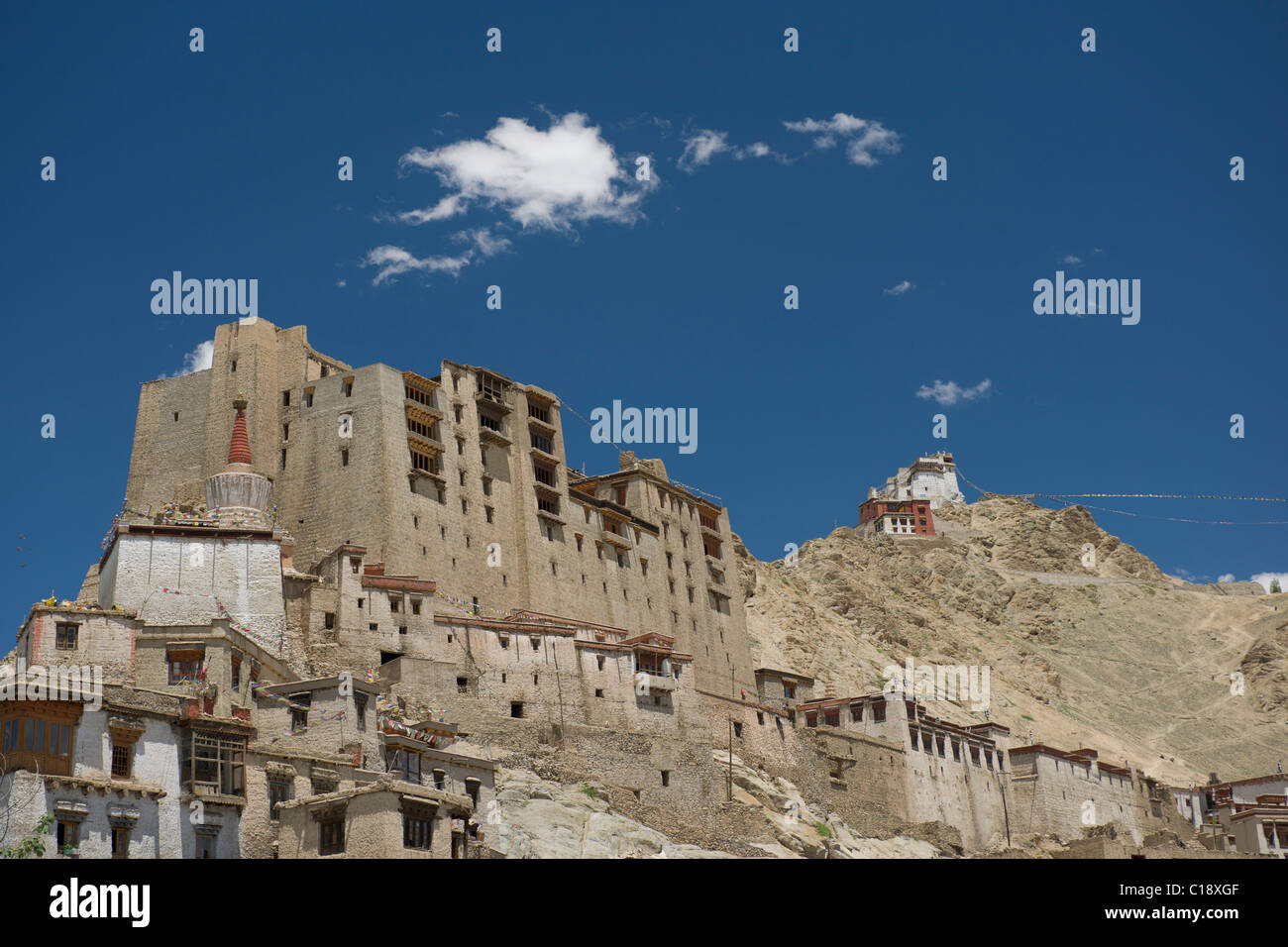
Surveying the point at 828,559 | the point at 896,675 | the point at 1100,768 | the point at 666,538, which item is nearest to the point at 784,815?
the point at 666,538

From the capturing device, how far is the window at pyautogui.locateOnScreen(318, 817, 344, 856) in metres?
47.2

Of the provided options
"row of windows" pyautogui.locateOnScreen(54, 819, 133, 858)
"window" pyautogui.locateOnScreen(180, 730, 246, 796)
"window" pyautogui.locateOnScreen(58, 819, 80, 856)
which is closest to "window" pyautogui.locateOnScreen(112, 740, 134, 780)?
"window" pyautogui.locateOnScreen(180, 730, 246, 796)

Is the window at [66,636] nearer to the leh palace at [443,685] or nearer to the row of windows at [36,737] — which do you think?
the leh palace at [443,685]

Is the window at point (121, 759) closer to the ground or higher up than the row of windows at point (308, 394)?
closer to the ground

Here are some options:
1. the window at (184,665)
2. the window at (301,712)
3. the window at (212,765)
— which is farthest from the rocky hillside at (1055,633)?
the window at (212,765)

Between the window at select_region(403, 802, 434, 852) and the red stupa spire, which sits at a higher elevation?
the red stupa spire

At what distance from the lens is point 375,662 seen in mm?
63312

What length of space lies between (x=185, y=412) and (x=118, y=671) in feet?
92.3

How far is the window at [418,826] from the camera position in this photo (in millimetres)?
47656

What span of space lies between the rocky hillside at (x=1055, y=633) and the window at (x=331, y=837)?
5730 cm

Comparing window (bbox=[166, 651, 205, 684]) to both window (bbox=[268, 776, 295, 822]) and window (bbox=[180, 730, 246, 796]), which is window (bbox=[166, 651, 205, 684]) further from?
window (bbox=[268, 776, 295, 822])

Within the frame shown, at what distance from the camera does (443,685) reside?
62.6m

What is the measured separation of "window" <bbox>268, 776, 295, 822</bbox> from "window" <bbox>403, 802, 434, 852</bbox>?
410 centimetres
